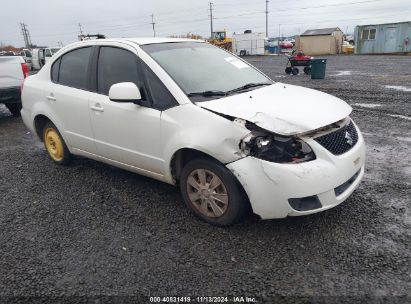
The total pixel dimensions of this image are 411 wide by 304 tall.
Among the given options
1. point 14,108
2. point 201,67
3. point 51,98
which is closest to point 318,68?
point 14,108

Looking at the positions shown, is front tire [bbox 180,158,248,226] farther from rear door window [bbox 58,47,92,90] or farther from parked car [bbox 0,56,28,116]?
parked car [bbox 0,56,28,116]

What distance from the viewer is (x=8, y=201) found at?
4191 millimetres

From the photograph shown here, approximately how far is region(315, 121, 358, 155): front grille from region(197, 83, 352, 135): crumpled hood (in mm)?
123

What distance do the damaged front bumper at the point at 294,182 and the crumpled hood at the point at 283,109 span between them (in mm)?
189

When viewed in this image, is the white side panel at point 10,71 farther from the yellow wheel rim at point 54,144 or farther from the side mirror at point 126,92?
the side mirror at point 126,92


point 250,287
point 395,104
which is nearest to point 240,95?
point 250,287

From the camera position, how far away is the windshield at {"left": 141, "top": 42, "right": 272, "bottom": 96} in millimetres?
3574

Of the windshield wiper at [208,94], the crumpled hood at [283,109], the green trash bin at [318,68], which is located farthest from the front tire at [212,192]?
the green trash bin at [318,68]

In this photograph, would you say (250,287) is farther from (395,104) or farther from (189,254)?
(395,104)

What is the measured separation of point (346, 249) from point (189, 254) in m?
1.30

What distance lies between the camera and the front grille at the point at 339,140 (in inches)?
118

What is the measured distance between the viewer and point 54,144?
512 cm

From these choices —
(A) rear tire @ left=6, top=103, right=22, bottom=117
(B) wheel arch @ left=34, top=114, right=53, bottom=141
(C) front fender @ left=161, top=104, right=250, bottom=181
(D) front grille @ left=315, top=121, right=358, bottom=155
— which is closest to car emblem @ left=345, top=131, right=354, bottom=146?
(D) front grille @ left=315, top=121, right=358, bottom=155

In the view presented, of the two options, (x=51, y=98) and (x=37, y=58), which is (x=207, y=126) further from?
(x=37, y=58)
